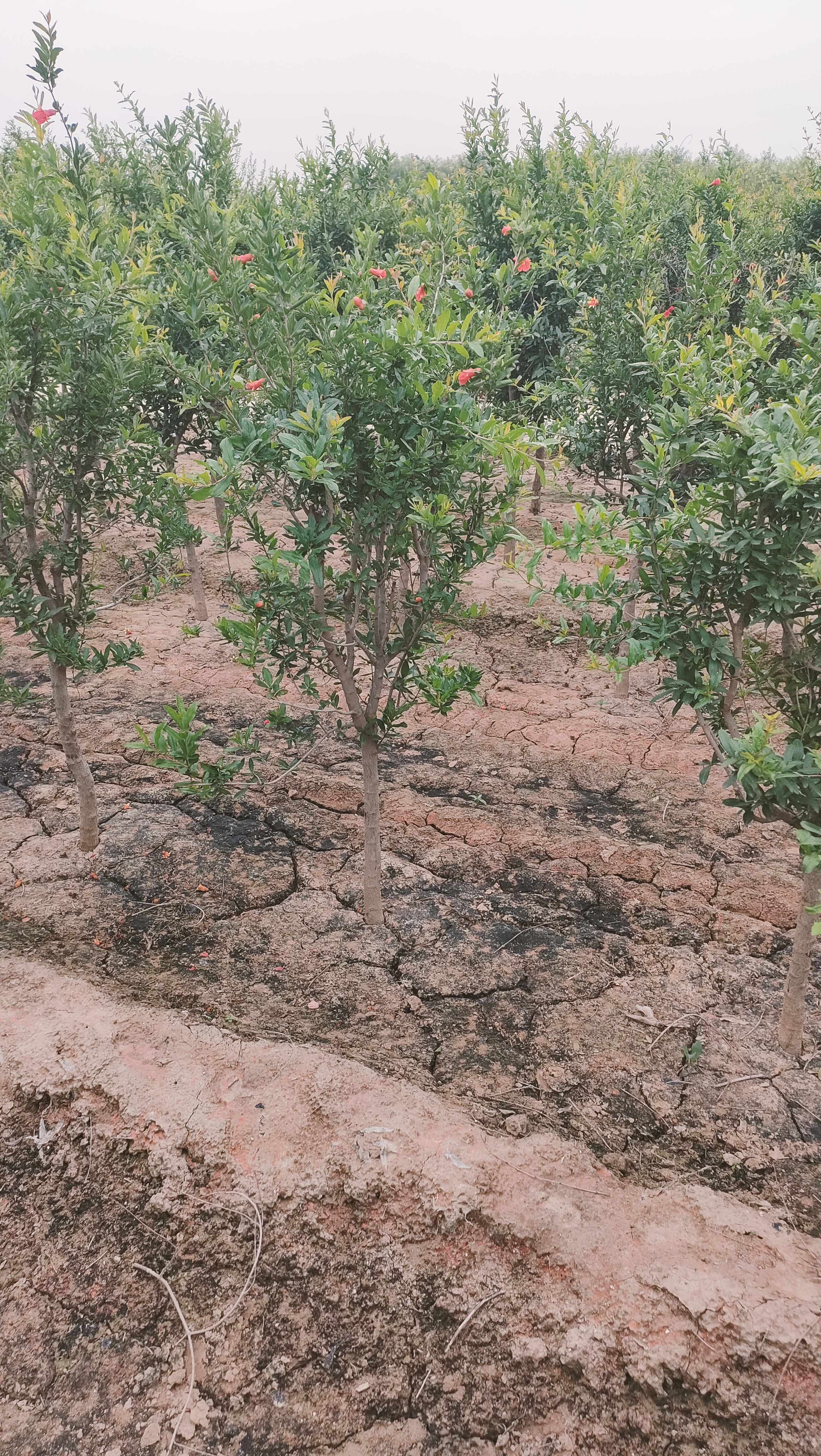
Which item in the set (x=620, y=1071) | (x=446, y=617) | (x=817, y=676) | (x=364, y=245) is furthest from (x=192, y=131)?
(x=620, y=1071)

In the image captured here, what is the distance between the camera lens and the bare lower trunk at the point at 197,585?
8.50m

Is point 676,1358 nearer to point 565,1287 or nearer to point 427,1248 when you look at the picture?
point 565,1287

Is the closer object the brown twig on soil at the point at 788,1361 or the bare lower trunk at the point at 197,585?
the brown twig on soil at the point at 788,1361

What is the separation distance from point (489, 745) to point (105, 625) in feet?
15.6

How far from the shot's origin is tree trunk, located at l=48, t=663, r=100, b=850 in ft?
15.9

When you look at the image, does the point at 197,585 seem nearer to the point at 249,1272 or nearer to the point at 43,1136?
the point at 43,1136

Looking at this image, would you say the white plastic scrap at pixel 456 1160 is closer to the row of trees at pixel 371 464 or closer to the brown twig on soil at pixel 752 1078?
the brown twig on soil at pixel 752 1078

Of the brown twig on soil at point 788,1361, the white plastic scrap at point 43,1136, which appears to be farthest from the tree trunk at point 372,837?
the brown twig on soil at point 788,1361

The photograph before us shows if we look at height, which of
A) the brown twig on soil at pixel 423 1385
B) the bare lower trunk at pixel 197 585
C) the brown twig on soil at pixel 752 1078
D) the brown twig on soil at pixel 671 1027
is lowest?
the brown twig on soil at pixel 423 1385

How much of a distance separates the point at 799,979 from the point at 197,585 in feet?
23.4

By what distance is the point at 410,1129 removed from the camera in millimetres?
3166

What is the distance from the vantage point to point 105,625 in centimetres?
859

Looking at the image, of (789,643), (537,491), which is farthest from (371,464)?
(537,491)

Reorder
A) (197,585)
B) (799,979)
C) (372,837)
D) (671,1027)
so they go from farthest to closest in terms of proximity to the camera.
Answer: (197,585), (372,837), (671,1027), (799,979)
